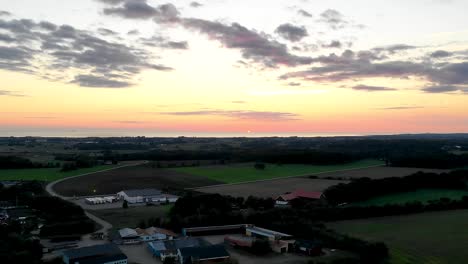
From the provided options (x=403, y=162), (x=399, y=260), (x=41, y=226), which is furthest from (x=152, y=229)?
(x=403, y=162)

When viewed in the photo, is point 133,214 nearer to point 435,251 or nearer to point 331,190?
point 331,190

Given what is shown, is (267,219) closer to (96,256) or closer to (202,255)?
(202,255)

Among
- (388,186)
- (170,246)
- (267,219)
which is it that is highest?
(388,186)

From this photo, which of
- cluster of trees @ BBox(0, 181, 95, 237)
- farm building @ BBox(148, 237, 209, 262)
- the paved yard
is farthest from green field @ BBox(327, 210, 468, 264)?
cluster of trees @ BBox(0, 181, 95, 237)

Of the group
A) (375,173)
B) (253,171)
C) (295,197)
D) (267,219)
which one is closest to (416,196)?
(295,197)

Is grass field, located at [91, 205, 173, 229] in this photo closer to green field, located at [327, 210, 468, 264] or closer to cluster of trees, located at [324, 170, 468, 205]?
green field, located at [327, 210, 468, 264]

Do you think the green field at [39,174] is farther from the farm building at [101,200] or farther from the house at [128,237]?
the house at [128,237]
